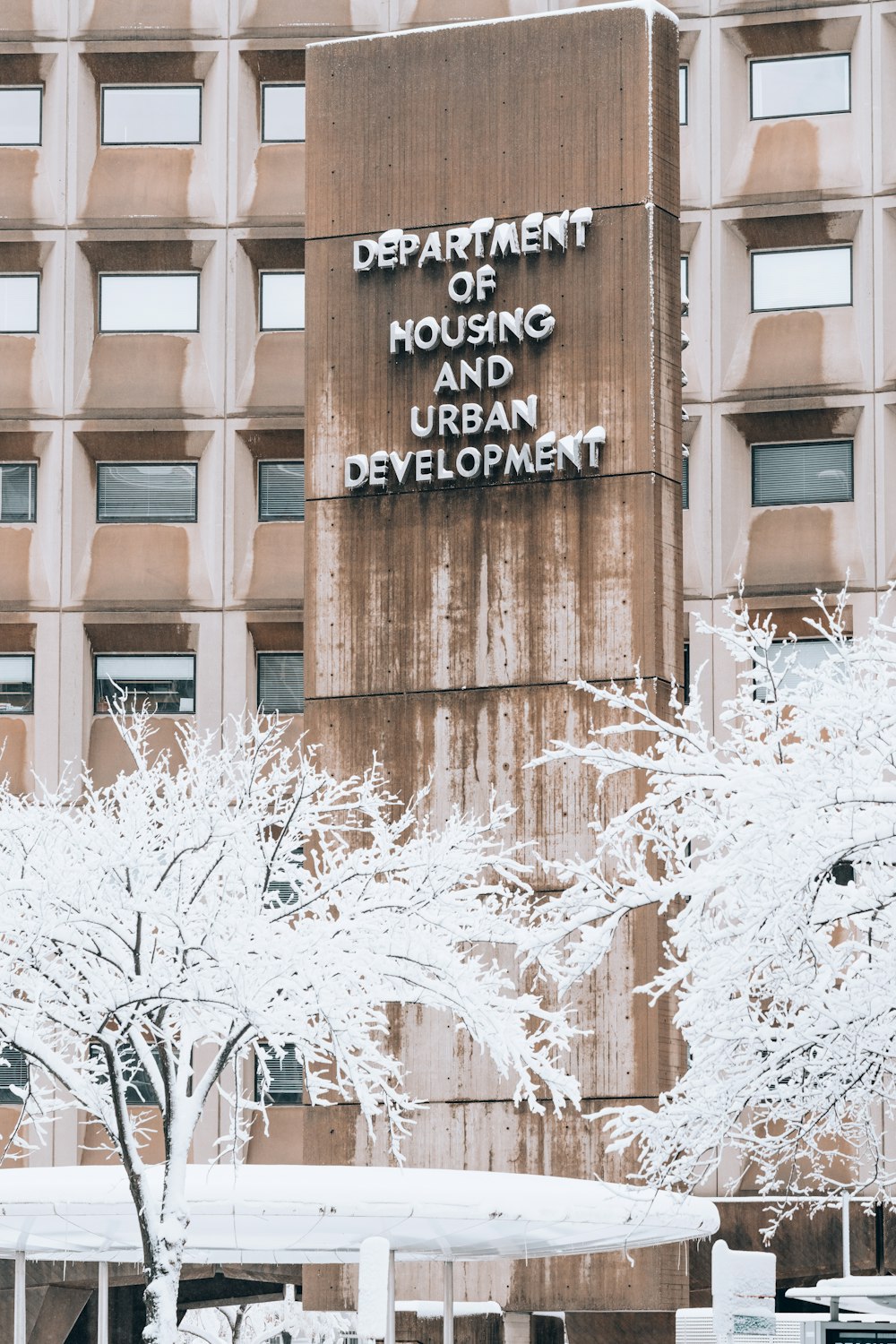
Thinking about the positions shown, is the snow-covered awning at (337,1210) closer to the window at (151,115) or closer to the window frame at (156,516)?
the window frame at (156,516)

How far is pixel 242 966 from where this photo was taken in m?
22.0

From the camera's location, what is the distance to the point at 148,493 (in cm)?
4166

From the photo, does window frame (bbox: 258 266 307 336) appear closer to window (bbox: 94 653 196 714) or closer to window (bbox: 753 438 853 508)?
window (bbox: 94 653 196 714)

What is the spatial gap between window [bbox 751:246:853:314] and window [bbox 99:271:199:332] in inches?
392

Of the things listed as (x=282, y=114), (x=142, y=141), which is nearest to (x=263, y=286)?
(x=282, y=114)

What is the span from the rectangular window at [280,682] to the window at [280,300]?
5736 millimetres

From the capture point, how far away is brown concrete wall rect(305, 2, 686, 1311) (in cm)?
2948

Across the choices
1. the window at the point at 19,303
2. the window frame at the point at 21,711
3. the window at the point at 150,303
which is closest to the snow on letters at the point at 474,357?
the window at the point at 150,303

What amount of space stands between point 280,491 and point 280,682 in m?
3.34

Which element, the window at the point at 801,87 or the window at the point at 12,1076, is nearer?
the window at the point at 12,1076

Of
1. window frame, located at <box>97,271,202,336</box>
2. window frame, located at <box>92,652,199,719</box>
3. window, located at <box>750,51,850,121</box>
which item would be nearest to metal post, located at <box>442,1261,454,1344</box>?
window frame, located at <box>92,652,199,719</box>

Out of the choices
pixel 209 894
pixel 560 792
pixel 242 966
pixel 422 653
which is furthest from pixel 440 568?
pixel 242 966

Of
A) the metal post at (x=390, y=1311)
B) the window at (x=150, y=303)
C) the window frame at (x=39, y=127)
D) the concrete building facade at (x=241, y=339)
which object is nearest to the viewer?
the metal post at (x=390, y=1311)

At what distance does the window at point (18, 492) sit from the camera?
4162cm
